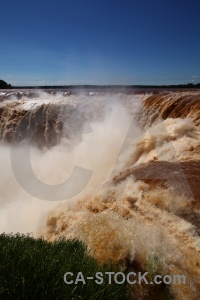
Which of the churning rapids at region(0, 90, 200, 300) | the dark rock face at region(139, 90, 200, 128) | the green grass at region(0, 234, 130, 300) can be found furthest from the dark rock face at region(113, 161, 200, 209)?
the dark rock face at region(139, 90, 200, 128)

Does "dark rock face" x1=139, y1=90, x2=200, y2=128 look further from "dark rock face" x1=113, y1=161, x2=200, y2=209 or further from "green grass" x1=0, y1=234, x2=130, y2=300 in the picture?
"green grass" x1=0, y1=234, x2=130, y2=300

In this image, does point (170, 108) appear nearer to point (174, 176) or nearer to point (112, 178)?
point (112, 178)

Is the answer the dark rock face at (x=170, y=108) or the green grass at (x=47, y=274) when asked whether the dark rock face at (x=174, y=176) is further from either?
the dark rock face at (x=170, y=108)

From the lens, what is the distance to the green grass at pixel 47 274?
10.4 ft

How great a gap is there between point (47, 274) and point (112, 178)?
13.9 ft

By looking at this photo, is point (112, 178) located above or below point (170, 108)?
below

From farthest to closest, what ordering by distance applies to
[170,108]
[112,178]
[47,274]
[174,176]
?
[170,108] → [112,178] → [174,176] → [47,274]

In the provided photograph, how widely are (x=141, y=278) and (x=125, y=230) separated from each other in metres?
0.91

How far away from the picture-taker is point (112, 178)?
→ 7.45 metres

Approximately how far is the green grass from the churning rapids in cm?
37

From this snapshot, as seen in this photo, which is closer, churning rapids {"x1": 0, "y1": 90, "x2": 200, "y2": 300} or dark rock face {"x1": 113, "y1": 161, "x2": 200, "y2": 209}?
churning rapids {"x1": 0, "y1": 90, "x2": 200, "y2": 300}

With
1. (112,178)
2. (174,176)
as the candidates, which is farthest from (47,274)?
(112,178)

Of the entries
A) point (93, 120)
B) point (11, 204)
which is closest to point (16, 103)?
point (93, 120)

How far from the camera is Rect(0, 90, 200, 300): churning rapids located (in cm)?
427
